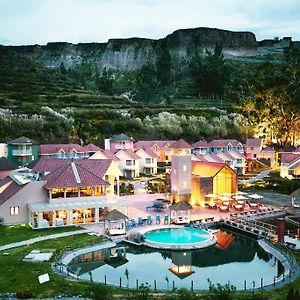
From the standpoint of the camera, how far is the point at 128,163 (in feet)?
196

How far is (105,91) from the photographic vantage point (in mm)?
120625

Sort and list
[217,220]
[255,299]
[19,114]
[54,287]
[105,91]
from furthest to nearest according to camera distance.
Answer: [105,91]
[19,114]
[217,220]
[54,287]
[255,299]

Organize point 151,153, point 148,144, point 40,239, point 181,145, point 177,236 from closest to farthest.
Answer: point 40,239
point 177,236
point 151,153
point 181,145
point 148,144

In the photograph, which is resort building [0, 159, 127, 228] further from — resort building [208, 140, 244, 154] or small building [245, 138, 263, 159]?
small building [245, 138, 263, 159]

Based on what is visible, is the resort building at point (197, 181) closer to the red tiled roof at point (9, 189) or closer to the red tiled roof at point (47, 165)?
the red tiled roof at point (47, 165)

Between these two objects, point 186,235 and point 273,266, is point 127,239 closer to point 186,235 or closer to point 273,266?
point 186,235

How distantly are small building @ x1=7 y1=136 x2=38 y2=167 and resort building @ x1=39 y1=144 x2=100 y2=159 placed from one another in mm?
1740

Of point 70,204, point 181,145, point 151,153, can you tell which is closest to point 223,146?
point 181,145

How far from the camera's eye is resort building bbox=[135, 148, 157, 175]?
62.8 m

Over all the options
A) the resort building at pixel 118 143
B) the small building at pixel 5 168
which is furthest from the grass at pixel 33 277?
the resort building at pixel 118 143

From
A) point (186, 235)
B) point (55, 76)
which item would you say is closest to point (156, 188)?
point (186, 235)

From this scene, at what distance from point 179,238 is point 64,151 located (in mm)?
29855

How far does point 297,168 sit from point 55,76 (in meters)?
67.9

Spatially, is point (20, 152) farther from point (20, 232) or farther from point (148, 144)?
point (20, 232)
